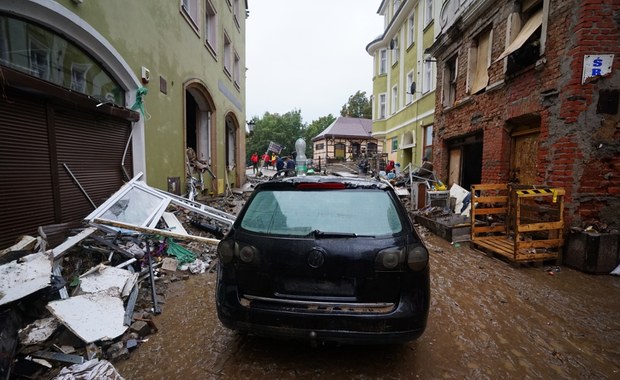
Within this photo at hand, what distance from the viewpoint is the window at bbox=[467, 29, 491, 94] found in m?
8.05

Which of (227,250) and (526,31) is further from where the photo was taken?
(526,31)

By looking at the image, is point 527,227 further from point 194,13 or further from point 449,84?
point 194,13

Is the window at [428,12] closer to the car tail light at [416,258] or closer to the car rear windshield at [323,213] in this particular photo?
the car rear windshield at [323,213]

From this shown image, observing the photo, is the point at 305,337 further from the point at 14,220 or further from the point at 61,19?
the point at 61,19

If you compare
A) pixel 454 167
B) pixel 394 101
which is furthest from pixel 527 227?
pixel 394 101

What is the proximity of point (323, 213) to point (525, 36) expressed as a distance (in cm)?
693

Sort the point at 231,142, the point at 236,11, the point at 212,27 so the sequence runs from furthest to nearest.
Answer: the point at 231,142 → the point at 236,11 → the point at 212,27

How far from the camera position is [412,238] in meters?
2.23

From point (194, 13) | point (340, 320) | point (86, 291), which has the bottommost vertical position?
point (86, 291)

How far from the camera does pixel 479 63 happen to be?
28.0 feet

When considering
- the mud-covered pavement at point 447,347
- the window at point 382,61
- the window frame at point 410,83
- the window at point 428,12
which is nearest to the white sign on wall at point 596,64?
the mud-covered pavement at point 447,347

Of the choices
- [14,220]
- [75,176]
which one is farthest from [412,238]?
[75,176]

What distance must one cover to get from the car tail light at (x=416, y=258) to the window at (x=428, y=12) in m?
15.7

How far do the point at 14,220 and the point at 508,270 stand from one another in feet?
22.9
